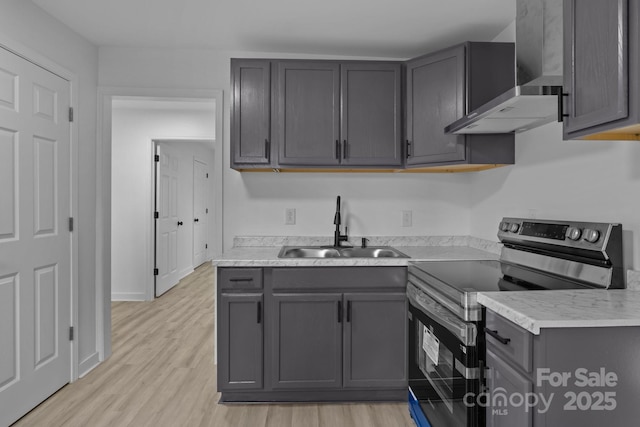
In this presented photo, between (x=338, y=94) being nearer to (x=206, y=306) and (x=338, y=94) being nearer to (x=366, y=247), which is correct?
(x=366, y=247)

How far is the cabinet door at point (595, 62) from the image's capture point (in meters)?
1.13

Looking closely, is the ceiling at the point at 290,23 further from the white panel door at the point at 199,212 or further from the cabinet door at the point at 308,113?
the white panel door at the point at 199,212

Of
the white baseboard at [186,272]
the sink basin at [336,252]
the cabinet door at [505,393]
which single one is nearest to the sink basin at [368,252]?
the sink basin at [336,252]

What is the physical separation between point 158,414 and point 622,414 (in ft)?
7.24

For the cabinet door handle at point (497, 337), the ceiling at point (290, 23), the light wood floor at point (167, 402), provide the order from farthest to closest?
the ceiling at point (290, 23), the light wood floor at point (167, 402), the cabinet door handle at point (497, 337)

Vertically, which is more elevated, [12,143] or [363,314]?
[12,143]

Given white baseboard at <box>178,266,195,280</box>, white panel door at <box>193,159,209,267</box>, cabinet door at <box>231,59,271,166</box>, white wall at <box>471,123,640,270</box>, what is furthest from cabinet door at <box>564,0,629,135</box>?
white panel door at <box>193,159,209,267</box>

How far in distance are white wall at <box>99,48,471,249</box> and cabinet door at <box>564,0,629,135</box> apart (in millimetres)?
1625

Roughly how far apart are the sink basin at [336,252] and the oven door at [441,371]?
23.2 inches

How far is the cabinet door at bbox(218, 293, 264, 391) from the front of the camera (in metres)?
2.27

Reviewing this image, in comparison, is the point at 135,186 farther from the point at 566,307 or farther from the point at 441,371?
the point at 566,307

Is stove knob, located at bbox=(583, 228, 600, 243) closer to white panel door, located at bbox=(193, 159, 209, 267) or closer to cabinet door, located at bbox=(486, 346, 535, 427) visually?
cabinet door, located at bbox=(486, 346, 535, 427)

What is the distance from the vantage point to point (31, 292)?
2.21 m

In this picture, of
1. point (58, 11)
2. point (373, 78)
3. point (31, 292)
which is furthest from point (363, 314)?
point (58, 11)
